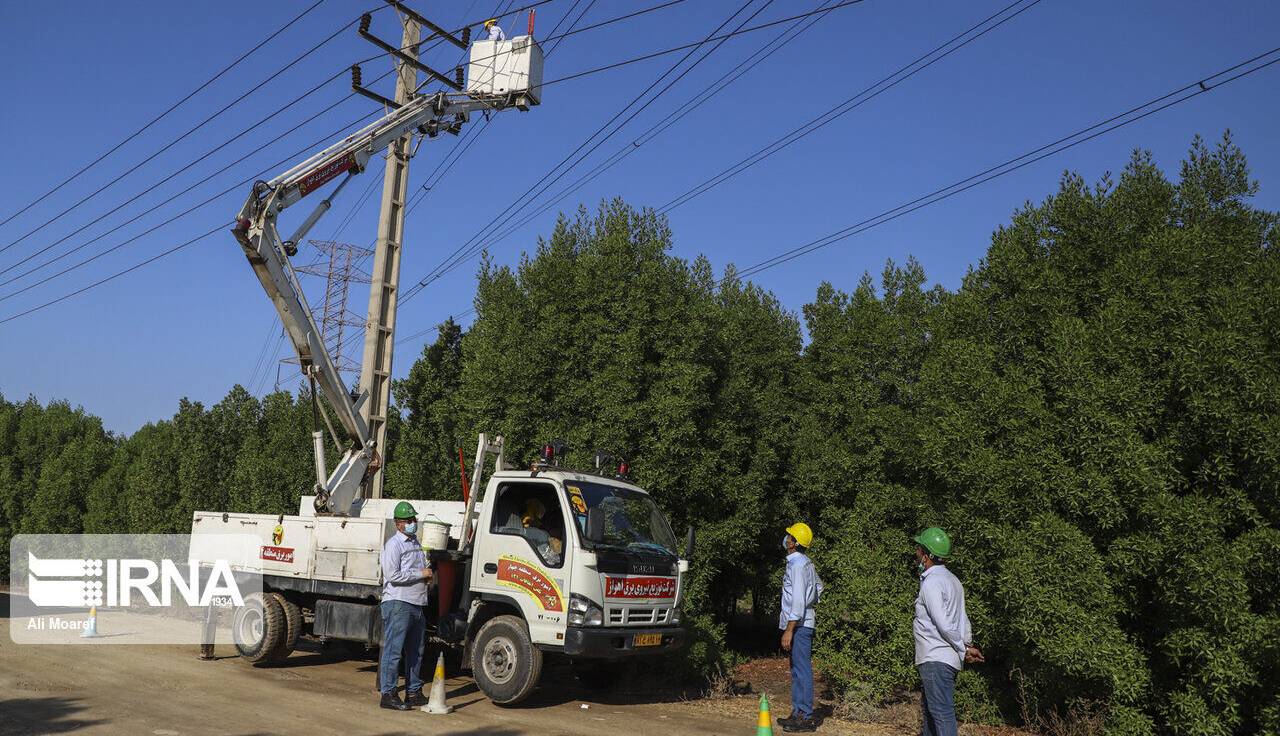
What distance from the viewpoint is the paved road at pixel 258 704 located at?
833cm

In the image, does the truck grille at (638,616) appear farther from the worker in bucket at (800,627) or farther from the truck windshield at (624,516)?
the worker in bucket at (800,627)

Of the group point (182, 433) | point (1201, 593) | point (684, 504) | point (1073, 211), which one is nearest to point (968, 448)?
point (1201, 593)

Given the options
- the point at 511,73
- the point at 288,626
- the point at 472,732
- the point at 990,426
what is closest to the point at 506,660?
the point at 472,732

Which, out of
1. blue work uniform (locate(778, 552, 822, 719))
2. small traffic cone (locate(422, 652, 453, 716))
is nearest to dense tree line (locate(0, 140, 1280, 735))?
blue work uniform (locate(778, 552, 822, 719))

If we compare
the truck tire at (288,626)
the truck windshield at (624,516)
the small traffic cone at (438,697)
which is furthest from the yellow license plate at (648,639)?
the truck tire at (288,626)

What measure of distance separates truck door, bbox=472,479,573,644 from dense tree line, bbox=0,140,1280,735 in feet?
11.3

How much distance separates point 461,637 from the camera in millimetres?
10438

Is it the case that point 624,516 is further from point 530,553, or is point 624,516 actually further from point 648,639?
point 648,639

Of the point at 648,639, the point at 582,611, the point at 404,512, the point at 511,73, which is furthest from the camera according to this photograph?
the point at 511,73

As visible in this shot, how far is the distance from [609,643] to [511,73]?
35.6 feet

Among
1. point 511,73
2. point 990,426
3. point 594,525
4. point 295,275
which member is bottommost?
point 594,525

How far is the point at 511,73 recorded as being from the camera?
16.2m

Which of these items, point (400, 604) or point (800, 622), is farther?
point (400, 604)

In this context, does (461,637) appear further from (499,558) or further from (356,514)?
(356,514)
